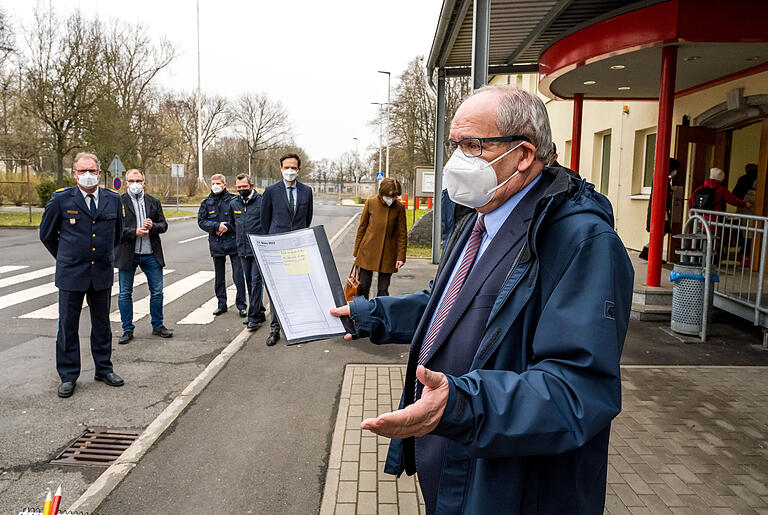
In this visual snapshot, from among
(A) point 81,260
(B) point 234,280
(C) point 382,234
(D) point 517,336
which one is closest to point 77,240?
(A) point 81,260

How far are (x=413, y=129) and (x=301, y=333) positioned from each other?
1279 inches

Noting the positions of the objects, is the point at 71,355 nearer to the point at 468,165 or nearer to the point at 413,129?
the point at 468,165

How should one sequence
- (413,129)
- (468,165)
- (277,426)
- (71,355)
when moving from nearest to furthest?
(468,165) < (277,426) < (71,355) < (413,129)

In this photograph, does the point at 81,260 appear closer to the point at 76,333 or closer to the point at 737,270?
the point at 76,333

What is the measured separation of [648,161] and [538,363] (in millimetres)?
14963

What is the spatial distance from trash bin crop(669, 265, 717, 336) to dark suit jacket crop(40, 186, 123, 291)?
6.66 metres

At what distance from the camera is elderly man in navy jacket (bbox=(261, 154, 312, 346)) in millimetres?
7305

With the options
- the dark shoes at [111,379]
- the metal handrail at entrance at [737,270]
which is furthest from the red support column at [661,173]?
the dark shoes at [111,379]

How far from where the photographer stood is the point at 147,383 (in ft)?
19.4

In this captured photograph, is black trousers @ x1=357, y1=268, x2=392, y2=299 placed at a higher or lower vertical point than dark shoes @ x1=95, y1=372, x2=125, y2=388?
higher

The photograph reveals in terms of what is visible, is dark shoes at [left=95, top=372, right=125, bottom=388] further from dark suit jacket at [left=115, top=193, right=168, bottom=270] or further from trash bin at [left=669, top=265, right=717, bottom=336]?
trash bin at [left=669, top=265, right=717, bottom=336]

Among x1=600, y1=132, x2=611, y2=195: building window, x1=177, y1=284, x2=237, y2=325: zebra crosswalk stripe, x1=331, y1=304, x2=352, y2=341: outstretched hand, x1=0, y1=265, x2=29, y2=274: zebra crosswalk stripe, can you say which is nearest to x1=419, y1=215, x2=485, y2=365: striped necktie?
x1=331, y1=304, x2=352, y2=341: outstretched hand

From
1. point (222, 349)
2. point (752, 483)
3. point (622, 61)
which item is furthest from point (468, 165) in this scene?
point (622, 61)

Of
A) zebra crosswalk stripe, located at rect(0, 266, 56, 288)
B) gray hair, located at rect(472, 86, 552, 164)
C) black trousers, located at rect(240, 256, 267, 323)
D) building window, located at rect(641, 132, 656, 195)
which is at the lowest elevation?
zebra crosswalk stripe, located at rect(0, 266, 56, 288)
